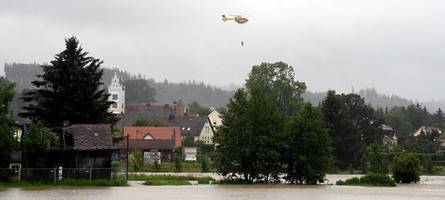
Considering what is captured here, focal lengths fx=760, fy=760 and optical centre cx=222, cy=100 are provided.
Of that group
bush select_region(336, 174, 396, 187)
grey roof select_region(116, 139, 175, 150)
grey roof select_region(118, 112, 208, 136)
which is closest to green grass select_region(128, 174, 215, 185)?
bush select_region(336, 174, 396, 187)

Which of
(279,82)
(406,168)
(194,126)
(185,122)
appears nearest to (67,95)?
(406,168)

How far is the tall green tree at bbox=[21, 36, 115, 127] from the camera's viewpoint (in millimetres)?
73375

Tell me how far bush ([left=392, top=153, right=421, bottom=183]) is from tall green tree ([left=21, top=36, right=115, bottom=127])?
1169 inches

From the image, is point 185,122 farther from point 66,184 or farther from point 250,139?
point 66,184

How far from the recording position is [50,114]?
73312 millimetres

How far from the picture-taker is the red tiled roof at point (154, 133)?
13512cm

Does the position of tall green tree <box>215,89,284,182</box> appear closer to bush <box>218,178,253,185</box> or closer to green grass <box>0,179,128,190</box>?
bush <box>218,178,253,185</box>

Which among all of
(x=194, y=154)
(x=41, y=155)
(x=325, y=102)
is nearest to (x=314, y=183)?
(x=41, y=155)

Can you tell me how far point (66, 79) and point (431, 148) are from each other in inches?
2862

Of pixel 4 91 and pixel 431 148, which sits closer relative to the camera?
pixel 4 91

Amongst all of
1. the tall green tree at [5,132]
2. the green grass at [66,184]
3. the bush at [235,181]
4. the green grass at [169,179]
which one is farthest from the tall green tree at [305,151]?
the tall green tree at [5,132]

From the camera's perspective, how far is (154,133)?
137m

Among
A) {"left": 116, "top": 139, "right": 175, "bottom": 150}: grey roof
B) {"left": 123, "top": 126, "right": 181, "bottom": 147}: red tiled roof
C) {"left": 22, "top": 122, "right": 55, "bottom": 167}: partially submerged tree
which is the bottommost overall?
{"left": 22, "top": 122, "right": 55, "bottom": 167}: partially submerged tree

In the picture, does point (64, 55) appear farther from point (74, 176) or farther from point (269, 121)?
point (269, 121)
